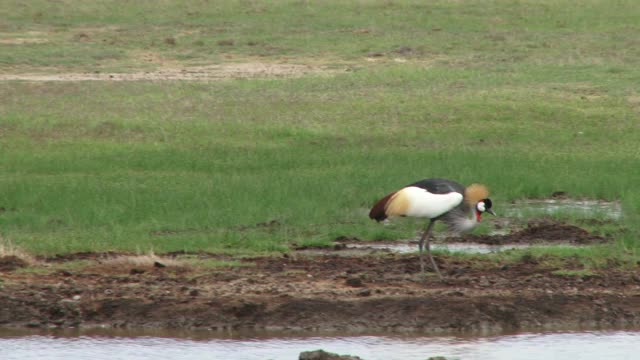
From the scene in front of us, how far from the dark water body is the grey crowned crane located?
115cm

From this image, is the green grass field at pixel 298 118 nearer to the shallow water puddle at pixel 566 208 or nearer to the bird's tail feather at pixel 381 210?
the shallow water puddle at pixel 566 208

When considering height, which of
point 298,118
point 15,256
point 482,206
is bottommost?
point 298,118

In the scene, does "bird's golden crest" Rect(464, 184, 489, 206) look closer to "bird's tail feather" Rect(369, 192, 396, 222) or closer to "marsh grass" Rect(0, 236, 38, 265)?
"bird's tail feather" Rect(369, 192, 396, 222)

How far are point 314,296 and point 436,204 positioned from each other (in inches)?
48.5

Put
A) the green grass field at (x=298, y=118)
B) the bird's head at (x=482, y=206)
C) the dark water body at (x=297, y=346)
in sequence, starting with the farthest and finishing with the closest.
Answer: the green grass field at (x=298, y=118), the bird's head at (x=482, y=206), the dark water body at (x=297, y=346)

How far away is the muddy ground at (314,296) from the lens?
1039 cm

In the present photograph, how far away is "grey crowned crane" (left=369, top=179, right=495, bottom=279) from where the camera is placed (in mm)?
11203

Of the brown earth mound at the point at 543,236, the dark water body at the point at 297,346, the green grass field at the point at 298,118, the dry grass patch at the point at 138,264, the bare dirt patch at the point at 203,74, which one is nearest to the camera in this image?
the dark water body at the point at 297,346

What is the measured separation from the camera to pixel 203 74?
22828 mm

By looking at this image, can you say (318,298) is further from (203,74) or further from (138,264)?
(203,74)

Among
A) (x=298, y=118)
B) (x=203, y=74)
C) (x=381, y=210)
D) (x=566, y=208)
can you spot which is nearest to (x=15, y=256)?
(x=381, y=210)

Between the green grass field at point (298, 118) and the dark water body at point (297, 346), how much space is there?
1.73 metres

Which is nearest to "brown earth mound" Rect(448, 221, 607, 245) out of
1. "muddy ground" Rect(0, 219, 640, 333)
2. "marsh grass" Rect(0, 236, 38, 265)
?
"muddy ground" Rect(0, 219, 640, 333)

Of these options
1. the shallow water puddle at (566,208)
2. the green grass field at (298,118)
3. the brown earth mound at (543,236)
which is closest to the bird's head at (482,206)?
the green grass field at (298,118)
